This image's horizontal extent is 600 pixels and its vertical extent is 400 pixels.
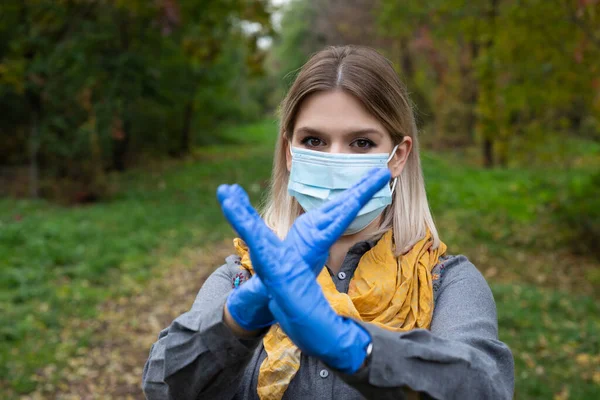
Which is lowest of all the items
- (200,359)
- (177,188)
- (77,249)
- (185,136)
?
(177,188)

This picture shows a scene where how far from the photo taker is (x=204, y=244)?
342 inches

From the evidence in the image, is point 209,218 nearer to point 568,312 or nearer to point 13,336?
point 13,336

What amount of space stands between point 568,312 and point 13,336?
5.16m

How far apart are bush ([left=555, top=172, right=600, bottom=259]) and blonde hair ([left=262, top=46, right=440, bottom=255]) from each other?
22.6 feet

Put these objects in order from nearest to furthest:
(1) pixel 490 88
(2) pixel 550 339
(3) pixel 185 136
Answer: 1. (2) pixel 550 339
2. (1) pixel 490 88
3. (3) pixel 185 136

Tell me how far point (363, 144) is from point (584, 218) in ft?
23.8

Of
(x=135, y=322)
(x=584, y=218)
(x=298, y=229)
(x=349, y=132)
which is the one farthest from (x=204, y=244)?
(x=298, y=229)

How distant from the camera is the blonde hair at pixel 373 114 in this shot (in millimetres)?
1761

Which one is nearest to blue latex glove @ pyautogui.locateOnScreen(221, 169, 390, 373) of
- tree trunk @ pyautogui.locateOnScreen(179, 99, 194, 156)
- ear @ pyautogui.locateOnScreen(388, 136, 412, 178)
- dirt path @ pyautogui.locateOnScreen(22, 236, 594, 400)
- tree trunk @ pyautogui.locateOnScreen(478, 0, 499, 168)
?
ear @ pyautogui.locateOnScreen(388, 136, 412, 178)

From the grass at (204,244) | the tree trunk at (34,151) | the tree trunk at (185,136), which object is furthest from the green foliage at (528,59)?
the tree trunk at (185,136)

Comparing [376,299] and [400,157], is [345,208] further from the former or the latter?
[400,157]

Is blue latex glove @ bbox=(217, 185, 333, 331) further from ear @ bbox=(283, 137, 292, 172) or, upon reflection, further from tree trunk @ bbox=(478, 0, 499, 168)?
tree trunk @ bbox=(478, 0, 499, 168)

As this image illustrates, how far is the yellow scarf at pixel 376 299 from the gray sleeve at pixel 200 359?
146 millimetres

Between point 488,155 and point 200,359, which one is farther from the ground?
point 200,359
